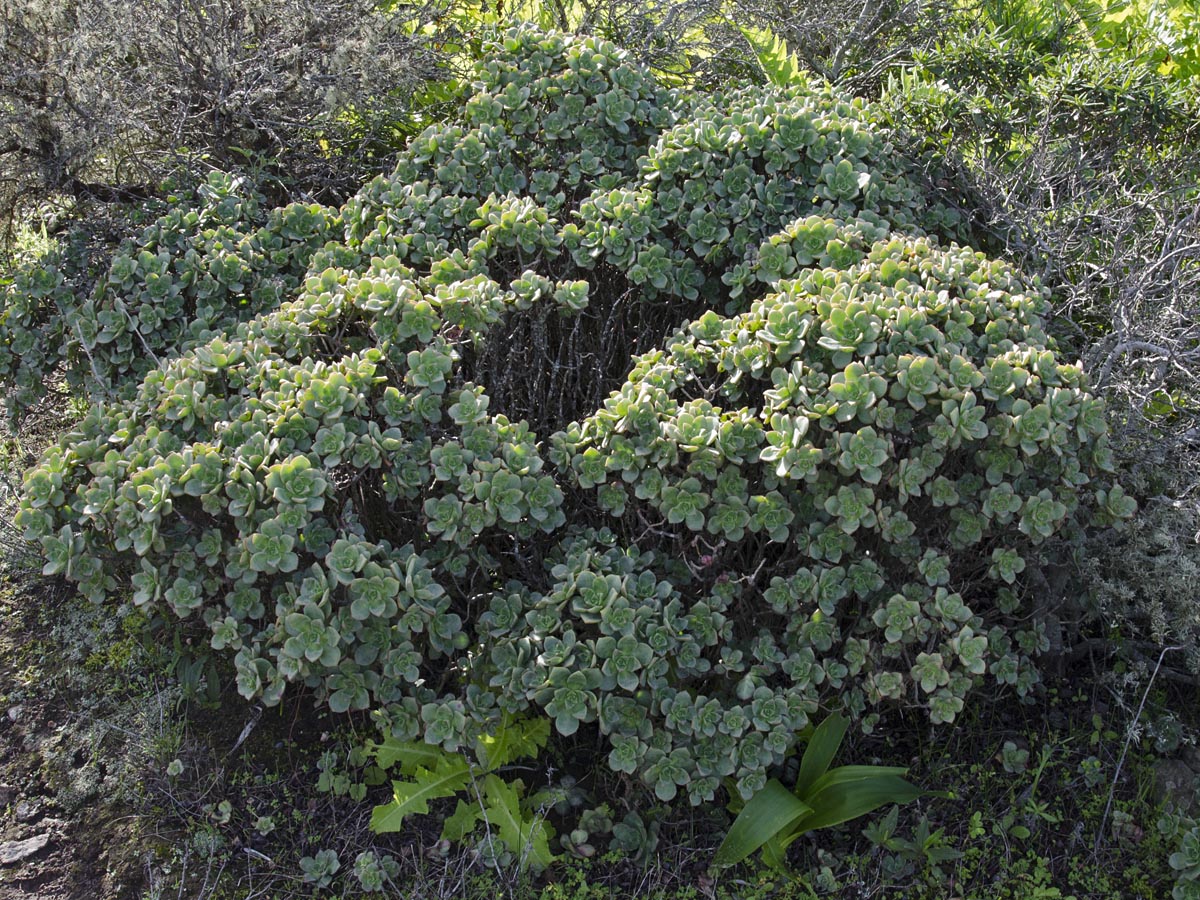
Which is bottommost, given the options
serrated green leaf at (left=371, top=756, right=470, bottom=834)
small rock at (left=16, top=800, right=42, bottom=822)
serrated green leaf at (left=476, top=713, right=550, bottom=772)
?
small rock at (left=16, top=800, right=42, bottom=822)

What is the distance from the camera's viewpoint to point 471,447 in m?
2.49

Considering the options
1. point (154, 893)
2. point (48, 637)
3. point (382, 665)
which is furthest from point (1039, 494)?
point (48, 637)

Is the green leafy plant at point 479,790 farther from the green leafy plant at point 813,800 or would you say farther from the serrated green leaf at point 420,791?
the green leafy plant at point 813,800

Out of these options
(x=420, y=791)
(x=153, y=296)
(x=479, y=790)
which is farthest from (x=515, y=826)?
(x=153, y=296)

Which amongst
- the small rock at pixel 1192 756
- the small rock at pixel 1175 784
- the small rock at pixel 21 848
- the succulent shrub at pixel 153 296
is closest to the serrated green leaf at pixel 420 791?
the small rock at pixel 21 848

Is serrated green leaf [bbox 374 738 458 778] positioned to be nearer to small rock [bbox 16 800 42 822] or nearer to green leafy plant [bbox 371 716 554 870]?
green leafy plant [bbox 371 716 554 870]

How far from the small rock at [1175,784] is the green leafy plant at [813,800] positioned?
699 mm

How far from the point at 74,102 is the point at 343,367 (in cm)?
193

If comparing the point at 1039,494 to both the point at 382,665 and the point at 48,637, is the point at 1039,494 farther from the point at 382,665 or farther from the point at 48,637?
the point at 48,637

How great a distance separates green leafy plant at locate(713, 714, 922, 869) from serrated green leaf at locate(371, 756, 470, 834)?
2.21 feet

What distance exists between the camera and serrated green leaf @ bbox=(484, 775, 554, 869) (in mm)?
2521

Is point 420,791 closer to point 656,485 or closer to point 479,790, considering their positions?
point 479,790

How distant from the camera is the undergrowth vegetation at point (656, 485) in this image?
239 centimetres

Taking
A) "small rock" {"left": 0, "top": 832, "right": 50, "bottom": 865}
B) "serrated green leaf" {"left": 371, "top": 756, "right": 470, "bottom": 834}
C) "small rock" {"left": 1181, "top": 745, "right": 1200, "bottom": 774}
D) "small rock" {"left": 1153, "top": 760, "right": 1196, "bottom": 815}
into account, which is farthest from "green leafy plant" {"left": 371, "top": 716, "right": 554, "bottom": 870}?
"small rock" {"left": 1181, "top": 745, "right": 1200, "bottom": 774}
